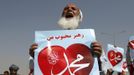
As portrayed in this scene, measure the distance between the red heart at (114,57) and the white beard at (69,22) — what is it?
801cm

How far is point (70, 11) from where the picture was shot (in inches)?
297

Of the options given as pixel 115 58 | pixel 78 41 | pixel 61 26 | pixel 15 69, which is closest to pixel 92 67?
pixel 78 41

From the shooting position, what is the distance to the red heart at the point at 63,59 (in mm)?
7109

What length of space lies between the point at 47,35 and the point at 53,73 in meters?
0.55

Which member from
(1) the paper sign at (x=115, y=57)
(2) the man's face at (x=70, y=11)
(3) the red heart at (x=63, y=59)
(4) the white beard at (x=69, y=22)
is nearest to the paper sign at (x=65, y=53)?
(3) the red heart at (x=63, y=59)

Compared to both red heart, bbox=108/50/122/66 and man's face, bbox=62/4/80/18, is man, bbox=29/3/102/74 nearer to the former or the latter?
man's face, bbox=62/4/80/18

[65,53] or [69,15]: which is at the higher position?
[69,15]

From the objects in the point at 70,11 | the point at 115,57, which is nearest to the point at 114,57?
the point at 115,57

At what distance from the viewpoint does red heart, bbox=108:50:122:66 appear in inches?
616

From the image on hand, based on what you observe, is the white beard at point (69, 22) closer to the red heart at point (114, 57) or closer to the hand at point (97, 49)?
the hand at point (97, 49)

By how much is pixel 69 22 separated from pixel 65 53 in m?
0.49

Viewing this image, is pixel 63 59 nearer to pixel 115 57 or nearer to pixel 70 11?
pixel 70 11

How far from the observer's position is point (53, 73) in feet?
23.4

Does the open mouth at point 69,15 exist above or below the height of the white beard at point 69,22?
above
